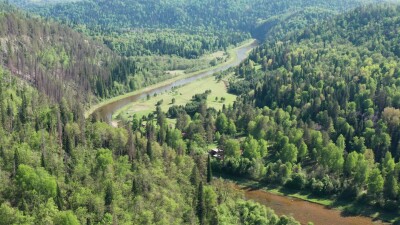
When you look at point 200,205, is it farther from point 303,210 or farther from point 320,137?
point 320,137

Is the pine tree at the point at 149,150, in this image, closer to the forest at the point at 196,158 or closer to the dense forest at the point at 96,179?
the dense forest at the point at 96,179

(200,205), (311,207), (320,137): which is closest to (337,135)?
(320,137)

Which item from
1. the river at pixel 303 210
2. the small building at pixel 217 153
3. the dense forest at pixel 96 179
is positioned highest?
the dense forest at pixel 96 179

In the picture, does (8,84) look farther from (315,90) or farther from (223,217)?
(315,90)

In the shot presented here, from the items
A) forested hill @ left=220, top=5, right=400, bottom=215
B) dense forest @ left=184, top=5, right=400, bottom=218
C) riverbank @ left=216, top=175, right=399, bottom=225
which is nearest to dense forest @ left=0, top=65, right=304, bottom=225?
riverbank @ left=216, top=175, right=399, bottom=225

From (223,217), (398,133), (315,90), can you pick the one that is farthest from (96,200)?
(315,90)

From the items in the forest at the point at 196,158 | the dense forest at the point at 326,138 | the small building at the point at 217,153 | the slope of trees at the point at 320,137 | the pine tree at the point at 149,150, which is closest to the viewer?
the forest at the point at 196,158

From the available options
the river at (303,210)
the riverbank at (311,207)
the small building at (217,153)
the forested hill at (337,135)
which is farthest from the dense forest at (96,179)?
the forested hill at (337,135)
